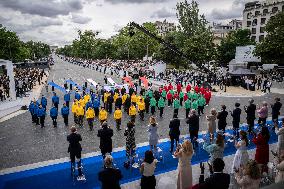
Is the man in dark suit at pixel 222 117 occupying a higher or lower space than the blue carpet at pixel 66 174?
higher

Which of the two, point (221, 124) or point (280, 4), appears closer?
point (221, 124)

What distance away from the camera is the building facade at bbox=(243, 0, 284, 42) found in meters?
73.2

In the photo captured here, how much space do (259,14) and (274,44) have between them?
46.2 metres

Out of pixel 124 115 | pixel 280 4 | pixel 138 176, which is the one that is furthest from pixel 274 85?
pixel 280 4

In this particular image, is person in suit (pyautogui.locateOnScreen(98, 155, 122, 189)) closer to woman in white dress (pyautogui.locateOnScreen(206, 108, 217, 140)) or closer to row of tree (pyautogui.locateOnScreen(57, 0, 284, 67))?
woman in white dress (pyautogui.locateOnScreen(206, 108, 217, 140))

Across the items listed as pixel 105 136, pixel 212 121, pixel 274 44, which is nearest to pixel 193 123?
pixel 212 121

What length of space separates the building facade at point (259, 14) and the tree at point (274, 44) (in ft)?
131

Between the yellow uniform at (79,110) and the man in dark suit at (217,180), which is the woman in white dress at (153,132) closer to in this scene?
the man in dark suit at (217,180)

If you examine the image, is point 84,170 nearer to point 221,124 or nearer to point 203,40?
point 221,124

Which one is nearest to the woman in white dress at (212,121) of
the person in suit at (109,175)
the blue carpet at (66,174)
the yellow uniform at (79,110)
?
the blue carpet at (66,174)

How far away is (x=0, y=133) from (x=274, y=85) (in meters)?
30.2

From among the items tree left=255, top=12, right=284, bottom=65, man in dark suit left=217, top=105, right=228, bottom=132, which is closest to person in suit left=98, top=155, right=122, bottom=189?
man in dark suit left=217, top=105, right=228, bottom=132

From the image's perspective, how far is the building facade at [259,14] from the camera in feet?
240

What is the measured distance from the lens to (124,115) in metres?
18.9
